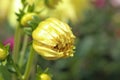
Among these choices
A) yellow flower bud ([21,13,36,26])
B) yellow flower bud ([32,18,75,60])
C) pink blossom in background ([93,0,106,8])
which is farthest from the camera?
pink blossom in background ([93,0,106,8])

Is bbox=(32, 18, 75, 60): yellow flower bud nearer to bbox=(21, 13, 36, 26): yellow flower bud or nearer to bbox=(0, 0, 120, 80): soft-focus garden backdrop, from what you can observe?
bbox=(21, 13, 36, 26): yellow flower bud

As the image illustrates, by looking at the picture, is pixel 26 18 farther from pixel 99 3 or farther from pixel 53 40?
pixel 99 3

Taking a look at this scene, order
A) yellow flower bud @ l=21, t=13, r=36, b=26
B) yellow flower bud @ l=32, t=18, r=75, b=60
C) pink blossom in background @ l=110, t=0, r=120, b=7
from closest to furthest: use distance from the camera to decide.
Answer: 1. yellow flower bud @ l=32, t=18, r=75, b=60
2. yellow flower bud @ l=21, t=13, r=36, b=26
3. pink blossom in background @ l=110, t=0, r=120, b=7

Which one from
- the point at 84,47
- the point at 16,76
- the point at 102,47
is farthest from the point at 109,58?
the point at 16,76

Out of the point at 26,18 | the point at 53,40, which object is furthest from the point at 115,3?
the point at 53,40

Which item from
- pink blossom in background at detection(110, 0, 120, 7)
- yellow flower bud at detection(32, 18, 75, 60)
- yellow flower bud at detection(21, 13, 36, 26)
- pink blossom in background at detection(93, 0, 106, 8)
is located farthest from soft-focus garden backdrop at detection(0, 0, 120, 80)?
yellow flower bud at detection(32, 18, 75, 60)

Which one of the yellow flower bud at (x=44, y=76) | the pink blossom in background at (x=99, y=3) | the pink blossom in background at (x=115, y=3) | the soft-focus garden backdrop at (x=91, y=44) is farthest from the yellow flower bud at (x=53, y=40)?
the pink blossom in background at (x=115, y=3)
